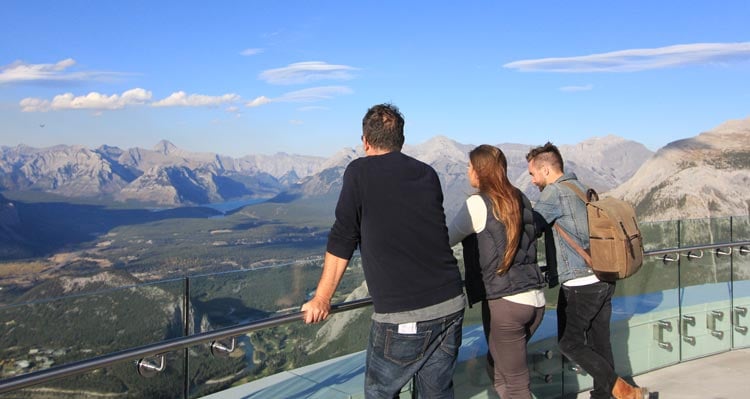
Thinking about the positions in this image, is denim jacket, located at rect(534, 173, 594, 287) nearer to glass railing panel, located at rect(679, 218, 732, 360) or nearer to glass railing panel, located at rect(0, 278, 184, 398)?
glass railing panel, located at rect(0, 278, 184, 398)

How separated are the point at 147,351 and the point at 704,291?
15.1 ft

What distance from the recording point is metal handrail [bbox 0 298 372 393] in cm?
226

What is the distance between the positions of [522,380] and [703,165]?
4547 inches

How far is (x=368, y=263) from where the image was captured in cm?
245

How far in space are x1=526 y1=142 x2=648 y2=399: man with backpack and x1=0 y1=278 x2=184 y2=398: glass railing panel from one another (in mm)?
1849

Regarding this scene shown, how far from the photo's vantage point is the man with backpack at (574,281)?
11.4 ft

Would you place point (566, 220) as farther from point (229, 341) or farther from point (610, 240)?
point (229, 341)

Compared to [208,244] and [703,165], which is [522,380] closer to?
[703,165]

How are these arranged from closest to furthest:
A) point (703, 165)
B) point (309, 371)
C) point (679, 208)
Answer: point (309, 371) < point (679, 208) < point (703, 165)

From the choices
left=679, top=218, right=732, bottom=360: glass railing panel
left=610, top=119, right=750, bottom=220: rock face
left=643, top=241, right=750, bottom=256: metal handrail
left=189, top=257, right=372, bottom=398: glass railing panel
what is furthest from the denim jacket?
left=610, top=119, right=750, bottom=220: rock face

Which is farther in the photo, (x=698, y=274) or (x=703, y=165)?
(x=703, y=165)

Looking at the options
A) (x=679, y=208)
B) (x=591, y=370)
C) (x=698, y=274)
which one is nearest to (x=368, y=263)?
(x=591, y=370)

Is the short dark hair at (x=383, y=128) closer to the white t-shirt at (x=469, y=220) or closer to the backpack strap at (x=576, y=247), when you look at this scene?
the white t-shirt at (x=469, y=220)

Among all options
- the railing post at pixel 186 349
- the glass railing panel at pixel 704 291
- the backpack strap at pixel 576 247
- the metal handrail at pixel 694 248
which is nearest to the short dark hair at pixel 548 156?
the backpack strap at pixel 576 247
